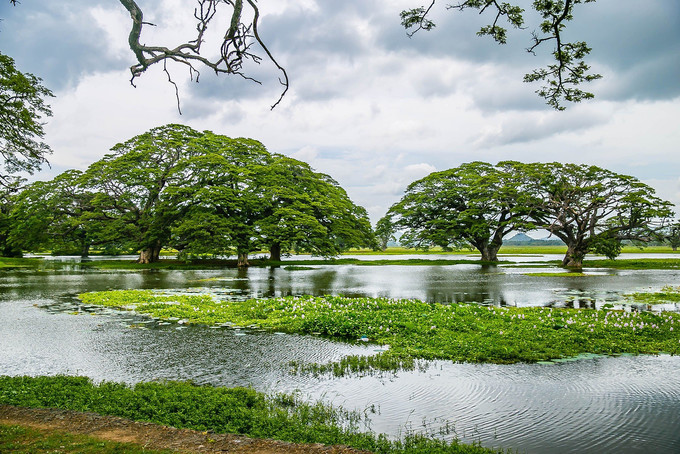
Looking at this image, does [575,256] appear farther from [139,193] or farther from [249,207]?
[139,193]

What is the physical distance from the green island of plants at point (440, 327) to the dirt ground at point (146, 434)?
129 inches

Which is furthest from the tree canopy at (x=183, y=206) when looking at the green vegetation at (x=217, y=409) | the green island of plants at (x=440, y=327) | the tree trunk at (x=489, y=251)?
the green vegetation at (x=217, y=409)

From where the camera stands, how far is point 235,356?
9281mm

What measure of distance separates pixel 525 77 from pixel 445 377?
5548mm

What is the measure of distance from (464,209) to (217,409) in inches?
1865

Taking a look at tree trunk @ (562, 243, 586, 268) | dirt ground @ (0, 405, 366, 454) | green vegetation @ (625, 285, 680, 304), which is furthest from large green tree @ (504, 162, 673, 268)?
dirt ground @ (0, 405, 366, 454)

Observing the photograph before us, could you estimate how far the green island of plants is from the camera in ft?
Answer: 30.5

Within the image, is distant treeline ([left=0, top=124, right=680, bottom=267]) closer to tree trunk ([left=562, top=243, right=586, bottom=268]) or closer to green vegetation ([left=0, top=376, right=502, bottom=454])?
tree trunk ([left=562, top=243, right=586, bottom=268])

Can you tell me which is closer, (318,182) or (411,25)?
(411,25)

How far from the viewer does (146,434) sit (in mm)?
5246

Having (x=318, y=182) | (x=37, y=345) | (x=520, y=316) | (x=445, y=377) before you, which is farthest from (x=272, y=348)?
(x=318, y=182)

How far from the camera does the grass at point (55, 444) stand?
4.70 m

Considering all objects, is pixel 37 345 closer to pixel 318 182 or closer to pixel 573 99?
pixel 573 99

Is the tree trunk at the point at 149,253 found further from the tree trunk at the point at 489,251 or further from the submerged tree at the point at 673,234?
the submerged tree at the point at 673,234
